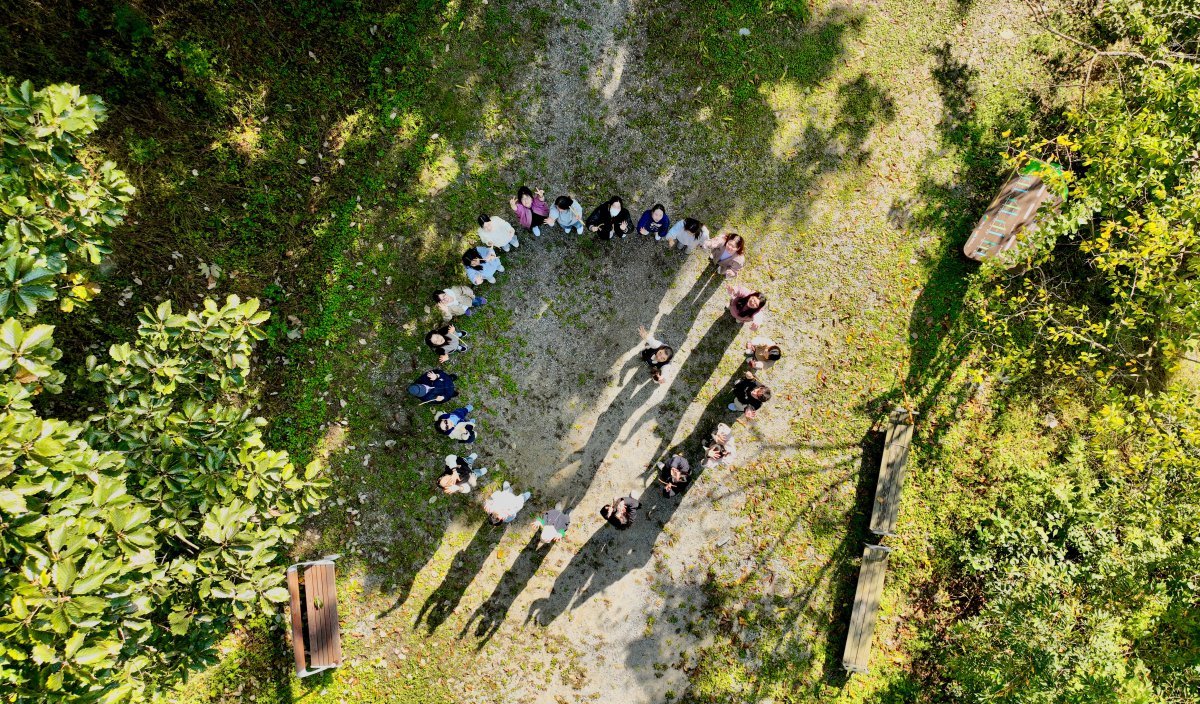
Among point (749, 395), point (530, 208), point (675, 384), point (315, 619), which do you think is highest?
point (530, 208)

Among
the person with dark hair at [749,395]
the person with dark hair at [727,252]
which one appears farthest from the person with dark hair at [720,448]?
the person with dark hair at [727,252]

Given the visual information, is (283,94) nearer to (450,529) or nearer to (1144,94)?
(450,529)

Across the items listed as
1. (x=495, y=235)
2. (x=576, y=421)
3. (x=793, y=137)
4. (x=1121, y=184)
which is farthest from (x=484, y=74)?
(x=1121, y=184)

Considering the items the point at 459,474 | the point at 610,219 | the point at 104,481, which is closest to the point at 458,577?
the point at 459,474

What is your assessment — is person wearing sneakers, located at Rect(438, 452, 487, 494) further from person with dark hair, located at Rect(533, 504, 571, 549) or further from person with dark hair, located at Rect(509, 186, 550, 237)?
person with dark hair, located at Rect(509, 186, 550, 237)

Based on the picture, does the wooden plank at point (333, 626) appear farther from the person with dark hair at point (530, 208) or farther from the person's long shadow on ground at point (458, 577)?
the person with dark hair at point (530, 208)

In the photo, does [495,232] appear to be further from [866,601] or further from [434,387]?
[866,601]
